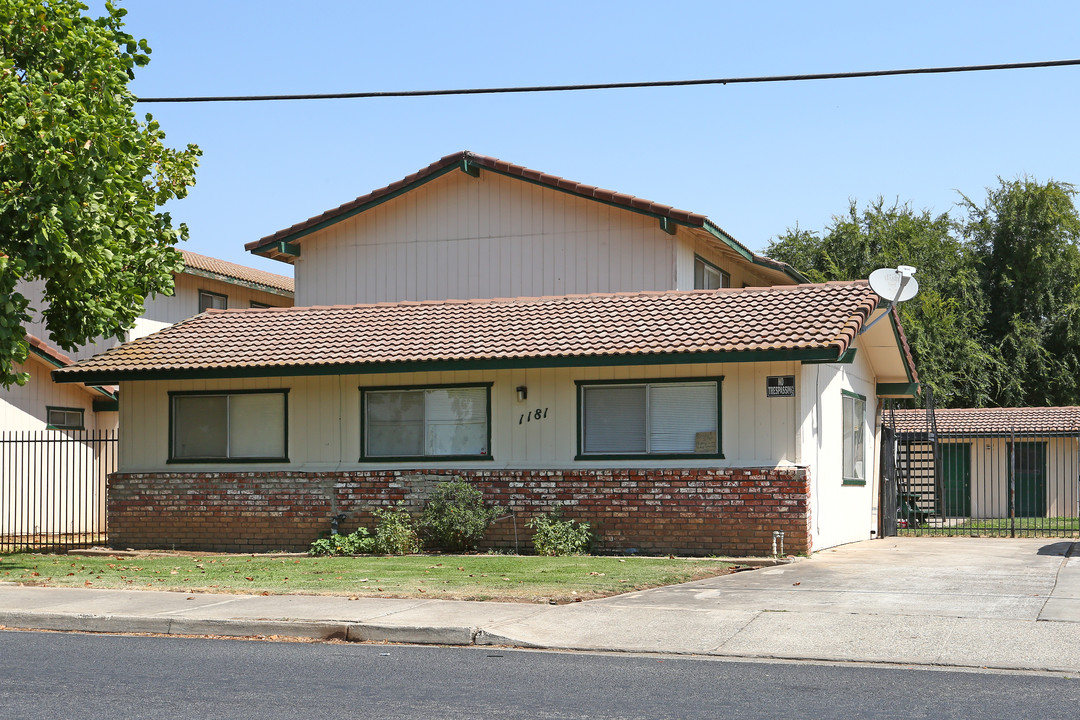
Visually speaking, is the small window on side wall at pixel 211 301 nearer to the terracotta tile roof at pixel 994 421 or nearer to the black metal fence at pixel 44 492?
the black metal fence at pixel 44 492

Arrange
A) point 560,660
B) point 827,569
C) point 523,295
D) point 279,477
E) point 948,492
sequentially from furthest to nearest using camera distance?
point 948,492 < point 523,295 < point 279,477 < point 827,569 < point 560,660

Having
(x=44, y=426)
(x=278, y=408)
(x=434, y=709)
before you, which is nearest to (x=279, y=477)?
(x=278, y=408)

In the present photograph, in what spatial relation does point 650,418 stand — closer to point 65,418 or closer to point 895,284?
Result: point 895,284

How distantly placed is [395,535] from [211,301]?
15958 mm

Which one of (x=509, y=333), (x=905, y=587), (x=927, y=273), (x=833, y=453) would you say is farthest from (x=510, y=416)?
(x=927, y=273)

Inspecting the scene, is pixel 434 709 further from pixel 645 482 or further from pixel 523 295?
pixel 523 295

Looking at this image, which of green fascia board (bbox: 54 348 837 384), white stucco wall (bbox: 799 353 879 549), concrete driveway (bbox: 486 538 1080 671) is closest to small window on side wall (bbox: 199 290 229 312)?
green fascia board (bbox: 54 348 837 384)

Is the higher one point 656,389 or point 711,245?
point 711,245

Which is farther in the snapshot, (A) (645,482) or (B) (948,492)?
(B) (948,492)

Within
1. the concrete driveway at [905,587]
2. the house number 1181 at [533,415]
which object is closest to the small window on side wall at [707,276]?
the house number 1181 at [533,415]

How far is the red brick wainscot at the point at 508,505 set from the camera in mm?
16266

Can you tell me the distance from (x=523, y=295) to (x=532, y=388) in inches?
238

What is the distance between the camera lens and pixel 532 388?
17641 millimetres

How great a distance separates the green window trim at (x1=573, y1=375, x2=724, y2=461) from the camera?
54.6 feet
